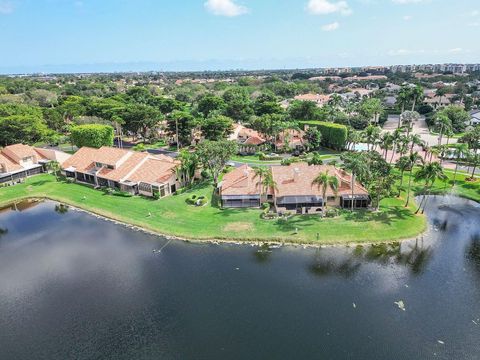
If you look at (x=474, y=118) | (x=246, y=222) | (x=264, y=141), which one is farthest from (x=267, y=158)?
(x=474, y=118)

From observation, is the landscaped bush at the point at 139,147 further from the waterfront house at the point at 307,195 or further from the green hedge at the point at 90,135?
the waterfront house at the point at 307,195

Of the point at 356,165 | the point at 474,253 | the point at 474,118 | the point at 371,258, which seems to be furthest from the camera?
the point at 474,118

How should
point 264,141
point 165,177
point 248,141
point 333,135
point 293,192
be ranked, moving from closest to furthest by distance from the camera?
point 293,192
point 165,177
point 333,135
point 248,141
point 264,141

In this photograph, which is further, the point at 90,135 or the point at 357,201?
the point at 90,135

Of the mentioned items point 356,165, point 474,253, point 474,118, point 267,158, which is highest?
point 356,165

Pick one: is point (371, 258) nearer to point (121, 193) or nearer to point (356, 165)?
point (356, 165)

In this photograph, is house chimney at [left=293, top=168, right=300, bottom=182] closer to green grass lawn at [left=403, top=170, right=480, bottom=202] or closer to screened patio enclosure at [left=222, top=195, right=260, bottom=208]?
screened patio enclosure at [left=222, top=195, right=260, bottom=208]

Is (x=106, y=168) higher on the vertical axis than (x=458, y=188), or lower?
higher

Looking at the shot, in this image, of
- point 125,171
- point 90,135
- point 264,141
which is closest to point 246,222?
point 125,171
